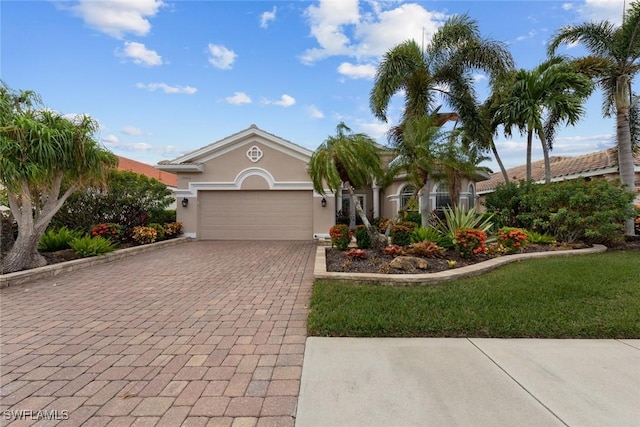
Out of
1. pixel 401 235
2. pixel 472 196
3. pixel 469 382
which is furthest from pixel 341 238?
pixel 472 196

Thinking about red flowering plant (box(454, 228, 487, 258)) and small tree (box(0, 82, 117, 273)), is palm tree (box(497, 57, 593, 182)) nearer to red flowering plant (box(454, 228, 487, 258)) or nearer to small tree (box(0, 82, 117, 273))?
red flowering plant (box(454, 228, 487, 258))

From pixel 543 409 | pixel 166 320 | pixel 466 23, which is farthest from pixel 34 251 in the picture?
pixel 466 23

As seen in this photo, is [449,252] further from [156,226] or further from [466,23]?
[156,226]

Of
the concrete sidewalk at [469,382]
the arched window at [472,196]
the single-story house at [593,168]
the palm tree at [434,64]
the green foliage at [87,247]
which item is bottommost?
the concrete sidewalk at [469,382]

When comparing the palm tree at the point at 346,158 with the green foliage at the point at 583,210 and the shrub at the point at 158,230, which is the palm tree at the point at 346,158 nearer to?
the green foliage at the point at 583,210

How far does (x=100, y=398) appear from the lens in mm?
2658

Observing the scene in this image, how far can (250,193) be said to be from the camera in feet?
45.5

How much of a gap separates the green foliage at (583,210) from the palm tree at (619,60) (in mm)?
1856

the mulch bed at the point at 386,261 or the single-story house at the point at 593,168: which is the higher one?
the single-story house at the point at 593,168

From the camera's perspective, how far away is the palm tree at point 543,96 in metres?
10.7

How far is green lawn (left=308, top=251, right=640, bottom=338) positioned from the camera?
13.0 ft

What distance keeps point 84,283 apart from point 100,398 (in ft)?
16.0

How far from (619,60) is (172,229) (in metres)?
17.4

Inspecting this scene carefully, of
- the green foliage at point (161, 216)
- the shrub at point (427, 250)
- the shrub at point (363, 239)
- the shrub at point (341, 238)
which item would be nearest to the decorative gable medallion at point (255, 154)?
the green foliage at point (161, 216)
